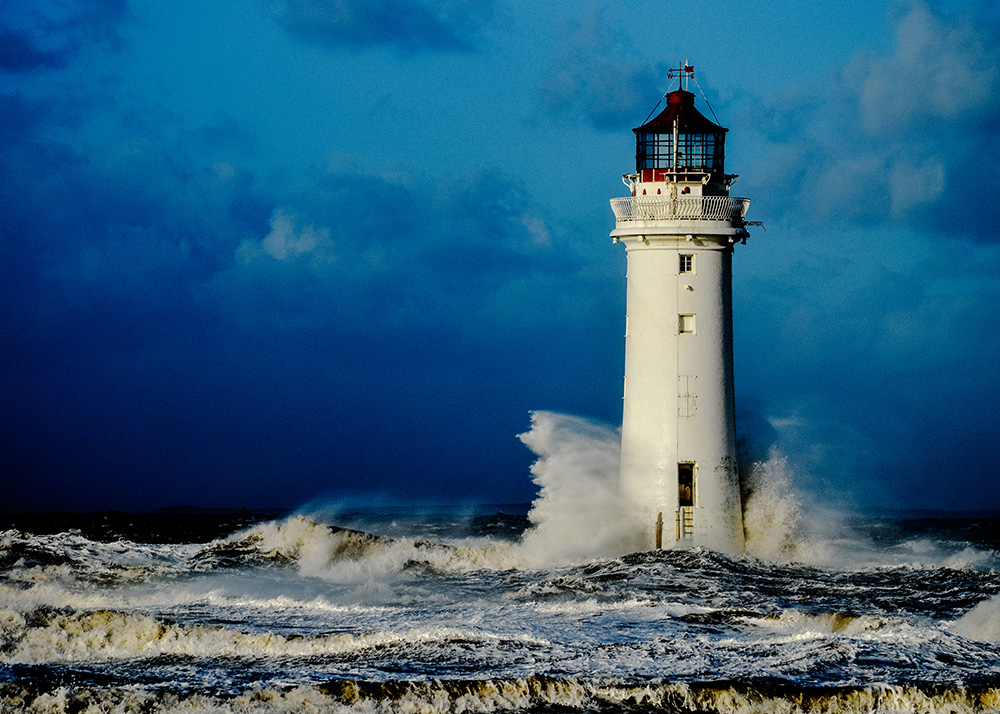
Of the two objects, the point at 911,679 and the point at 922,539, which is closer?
the point at 911,679

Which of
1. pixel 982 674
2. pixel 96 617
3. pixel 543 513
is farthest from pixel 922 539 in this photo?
pixel 96 617

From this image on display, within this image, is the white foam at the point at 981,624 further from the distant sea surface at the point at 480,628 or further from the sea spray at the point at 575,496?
the sea spray at the point at 575,496

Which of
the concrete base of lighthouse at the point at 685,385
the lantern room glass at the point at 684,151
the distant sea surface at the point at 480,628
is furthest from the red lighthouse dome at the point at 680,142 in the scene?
the distant sea surface at the point at 480,628

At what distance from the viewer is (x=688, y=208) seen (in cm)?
2083

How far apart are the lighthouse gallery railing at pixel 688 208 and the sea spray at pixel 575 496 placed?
436cm

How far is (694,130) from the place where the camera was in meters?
21.4

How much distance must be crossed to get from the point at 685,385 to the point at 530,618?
5.97 m

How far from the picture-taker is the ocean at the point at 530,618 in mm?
12914

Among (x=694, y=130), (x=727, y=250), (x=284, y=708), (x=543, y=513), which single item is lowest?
(x=284, y=708)

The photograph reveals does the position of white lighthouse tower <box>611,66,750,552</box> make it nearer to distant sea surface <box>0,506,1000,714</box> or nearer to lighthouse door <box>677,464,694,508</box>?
lighthouse door <box>677,464,694,508</box>

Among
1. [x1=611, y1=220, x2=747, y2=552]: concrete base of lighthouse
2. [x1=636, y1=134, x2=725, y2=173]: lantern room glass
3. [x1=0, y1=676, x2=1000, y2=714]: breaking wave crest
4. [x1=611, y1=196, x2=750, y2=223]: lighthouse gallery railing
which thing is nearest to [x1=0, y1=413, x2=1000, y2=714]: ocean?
[x1=0, y1=676, x2=1000, y2=714]: breaking wave crest

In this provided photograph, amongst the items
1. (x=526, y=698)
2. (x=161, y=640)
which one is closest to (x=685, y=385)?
(x=526, y=698)

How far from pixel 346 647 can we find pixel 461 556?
7.33 meters

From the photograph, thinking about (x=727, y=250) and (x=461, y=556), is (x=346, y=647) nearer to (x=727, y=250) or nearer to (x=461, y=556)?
(x=461, y=556)
